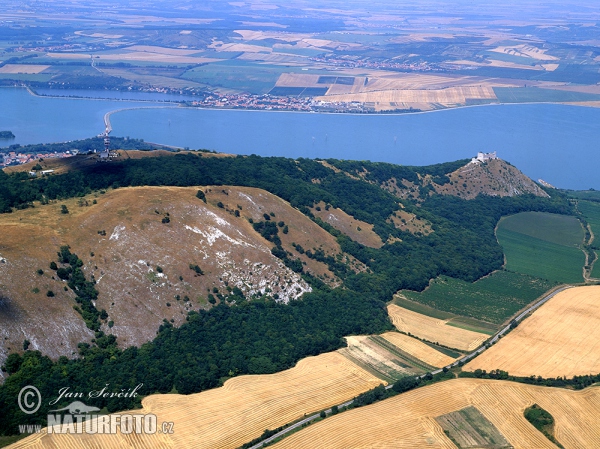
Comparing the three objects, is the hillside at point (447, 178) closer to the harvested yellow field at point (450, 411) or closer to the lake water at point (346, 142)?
the lake water at point (346, 142)

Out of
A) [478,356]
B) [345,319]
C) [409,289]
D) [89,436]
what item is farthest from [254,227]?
[89,436]

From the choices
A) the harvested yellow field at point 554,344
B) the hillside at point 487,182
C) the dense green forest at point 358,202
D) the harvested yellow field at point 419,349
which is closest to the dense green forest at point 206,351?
the harvested yellow field at point 419,349

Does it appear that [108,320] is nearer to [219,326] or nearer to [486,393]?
[219,326]

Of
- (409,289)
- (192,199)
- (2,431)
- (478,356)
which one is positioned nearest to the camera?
(2,431)

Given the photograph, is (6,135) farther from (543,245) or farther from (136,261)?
(543,245)

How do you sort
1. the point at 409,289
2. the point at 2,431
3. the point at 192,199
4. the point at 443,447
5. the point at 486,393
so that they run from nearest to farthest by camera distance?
the point at 2,431 < the point at 443,447 < the point at 486,393 < the point at 192,199 < the point at 409,289

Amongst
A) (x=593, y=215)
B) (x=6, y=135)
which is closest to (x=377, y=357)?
(x=593, y=215)
